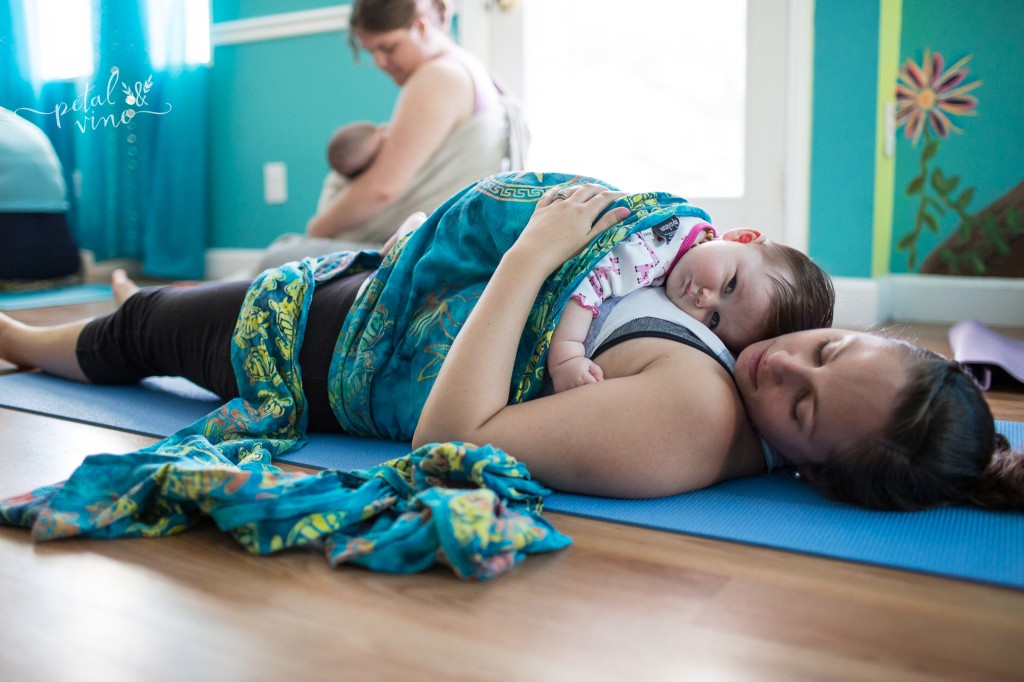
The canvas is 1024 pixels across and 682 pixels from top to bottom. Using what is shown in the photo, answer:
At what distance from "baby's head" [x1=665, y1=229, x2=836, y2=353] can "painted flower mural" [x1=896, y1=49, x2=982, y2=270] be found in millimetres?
1718

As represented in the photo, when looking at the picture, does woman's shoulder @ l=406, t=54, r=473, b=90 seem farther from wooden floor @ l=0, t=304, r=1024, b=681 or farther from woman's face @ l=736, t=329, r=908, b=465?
wooden floor @ l=0, t=304, r=1024, b=681

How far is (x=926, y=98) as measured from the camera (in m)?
2.62

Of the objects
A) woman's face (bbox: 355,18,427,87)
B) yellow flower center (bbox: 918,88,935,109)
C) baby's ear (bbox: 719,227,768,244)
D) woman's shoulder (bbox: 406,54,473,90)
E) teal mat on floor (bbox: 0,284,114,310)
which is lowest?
teal mat on floor (bbox: 0,284,114,310)

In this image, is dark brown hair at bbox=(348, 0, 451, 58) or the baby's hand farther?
dark brown hair at bbox=(348, 0, 451, 58)

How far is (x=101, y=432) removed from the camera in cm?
142

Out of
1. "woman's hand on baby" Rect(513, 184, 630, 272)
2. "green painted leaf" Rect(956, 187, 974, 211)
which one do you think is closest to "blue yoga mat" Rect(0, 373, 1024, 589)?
"woman's hand on baby" Rect(513, 184, 630, 272)

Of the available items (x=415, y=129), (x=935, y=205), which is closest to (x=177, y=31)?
(x=415, y=129)

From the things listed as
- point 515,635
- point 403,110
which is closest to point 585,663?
point 515,635

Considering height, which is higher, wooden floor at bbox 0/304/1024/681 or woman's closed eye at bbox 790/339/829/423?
woman's closed eye at bbox 790/339/829/423

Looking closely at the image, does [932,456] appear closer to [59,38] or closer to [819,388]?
[819,388]

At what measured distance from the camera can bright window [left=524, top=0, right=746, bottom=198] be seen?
289 centimetres

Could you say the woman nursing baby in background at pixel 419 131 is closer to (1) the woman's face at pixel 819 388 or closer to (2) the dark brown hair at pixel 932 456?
(1) the woman's face at pixel 819 388

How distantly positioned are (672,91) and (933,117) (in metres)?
0.81

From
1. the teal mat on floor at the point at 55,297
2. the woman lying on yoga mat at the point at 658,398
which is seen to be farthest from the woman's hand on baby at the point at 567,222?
the teal mat on floor at the point at 55,297
